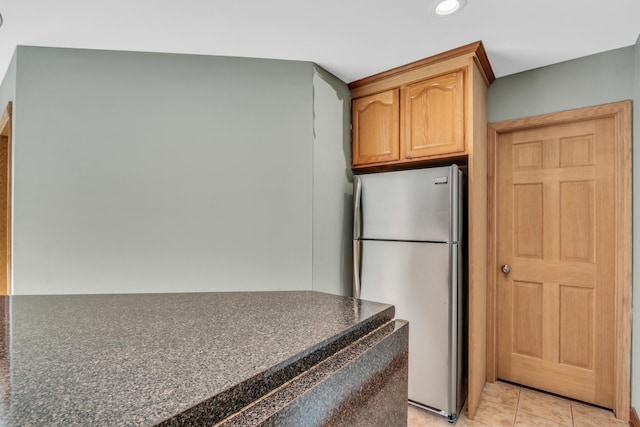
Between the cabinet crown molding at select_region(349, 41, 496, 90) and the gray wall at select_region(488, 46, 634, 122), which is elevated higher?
the cabinet crown molding at select_region(349, 41, 496, 90)

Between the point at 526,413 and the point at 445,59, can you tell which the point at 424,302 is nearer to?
the point at 526,413

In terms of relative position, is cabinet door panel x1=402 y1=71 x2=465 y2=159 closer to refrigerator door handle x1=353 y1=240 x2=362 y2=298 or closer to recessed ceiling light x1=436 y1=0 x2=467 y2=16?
recessed ceiling light x1=436 y1=0 x2=467 y2=16

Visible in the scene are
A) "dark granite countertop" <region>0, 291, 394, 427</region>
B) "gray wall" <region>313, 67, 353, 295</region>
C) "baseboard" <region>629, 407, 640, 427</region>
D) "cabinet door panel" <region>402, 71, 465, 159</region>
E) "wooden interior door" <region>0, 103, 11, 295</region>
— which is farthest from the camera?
"wooden interior door" <region>0, 103, 11, 295</region>

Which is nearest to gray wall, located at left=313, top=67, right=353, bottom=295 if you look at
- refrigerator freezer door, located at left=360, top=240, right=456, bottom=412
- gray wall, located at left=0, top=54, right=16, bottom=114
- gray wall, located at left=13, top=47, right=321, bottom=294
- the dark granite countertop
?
gray wall, located at left=13, top=47, right=321, bottom=294

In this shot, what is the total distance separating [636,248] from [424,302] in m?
1.31

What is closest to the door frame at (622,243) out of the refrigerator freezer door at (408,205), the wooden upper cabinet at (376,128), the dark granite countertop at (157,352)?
the refrigerator freezer door at (408,205)

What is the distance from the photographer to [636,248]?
2.10 m

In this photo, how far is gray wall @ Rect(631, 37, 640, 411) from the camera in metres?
2.03

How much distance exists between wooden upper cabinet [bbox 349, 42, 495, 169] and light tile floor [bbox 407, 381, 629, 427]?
5.47 ft

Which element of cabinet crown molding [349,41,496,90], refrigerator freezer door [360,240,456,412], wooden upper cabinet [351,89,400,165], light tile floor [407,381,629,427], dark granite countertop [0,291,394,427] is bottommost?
light tile floor [407,381,629,427]

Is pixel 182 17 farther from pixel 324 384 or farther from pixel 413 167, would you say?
pixel 324 384

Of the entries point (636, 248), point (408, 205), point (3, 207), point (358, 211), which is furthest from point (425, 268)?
point (3, 207)

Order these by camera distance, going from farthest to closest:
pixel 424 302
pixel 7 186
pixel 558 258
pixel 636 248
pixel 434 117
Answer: pixel 7 186 → pixel 558 258 → pixel 434 117 → pixel 424 302 → pixel 636 248

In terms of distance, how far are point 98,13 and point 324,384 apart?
219cm
